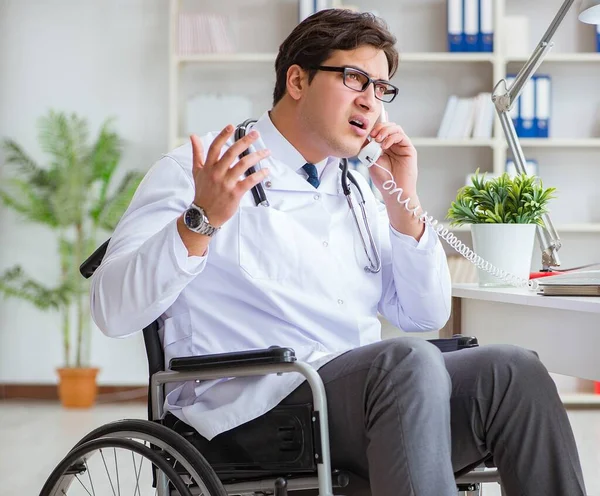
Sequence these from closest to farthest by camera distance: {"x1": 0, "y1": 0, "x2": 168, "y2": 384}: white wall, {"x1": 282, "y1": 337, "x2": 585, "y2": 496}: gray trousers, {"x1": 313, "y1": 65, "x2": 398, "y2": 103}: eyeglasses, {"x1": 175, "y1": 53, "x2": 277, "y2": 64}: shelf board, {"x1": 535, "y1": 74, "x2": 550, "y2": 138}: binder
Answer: {"x1": 282, "y1": 337, "x2": 585, "y2": 496}: gray trousers, {"x1": 313, "y1": 65, "x2": 398, "y2": 103}: eyeglasses, {"x1": 535, "y1": 74, "x2": 550, "y2": 138}: binder, {"x1": 175, "y1": 53, "x2": 277, "y2": 64}: shelf board, {"x1": 0, "y1": 0, "x2": 168, "y2": 384}: white wall

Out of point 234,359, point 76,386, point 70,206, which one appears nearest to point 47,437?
point 76,386

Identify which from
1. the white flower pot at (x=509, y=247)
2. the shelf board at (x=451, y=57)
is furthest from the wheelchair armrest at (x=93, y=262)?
the shelf board at (x=451, y=57)

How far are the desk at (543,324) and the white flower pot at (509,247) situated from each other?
0.08 m

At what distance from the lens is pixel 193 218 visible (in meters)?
1.32

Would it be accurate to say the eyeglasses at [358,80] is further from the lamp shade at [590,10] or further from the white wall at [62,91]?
the white wall at [62,91]

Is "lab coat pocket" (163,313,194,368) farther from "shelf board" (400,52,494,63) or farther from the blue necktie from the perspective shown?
"shelf board" (400,52,494,63)

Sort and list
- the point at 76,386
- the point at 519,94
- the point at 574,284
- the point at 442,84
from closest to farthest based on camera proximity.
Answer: the point at 574,284 → the point at 519,94 → the point at 76,386 → the point at 442,84

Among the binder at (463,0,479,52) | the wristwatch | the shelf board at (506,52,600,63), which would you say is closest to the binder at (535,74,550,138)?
the shelf board at (506,52,600,63)

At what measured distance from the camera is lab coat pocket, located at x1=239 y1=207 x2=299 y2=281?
1.54 m

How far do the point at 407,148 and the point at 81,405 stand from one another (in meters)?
3.45

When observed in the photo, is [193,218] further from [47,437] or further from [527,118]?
[527,118]

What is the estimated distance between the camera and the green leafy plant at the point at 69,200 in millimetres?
4781

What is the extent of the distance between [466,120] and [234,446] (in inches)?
144

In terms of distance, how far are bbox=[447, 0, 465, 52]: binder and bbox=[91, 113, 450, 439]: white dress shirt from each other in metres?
3.18
